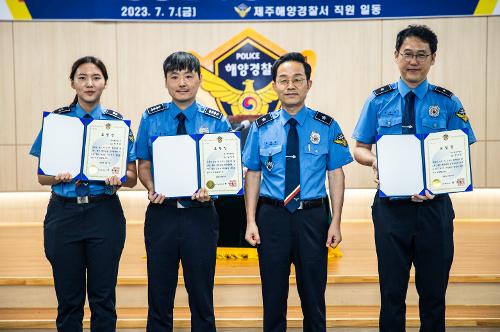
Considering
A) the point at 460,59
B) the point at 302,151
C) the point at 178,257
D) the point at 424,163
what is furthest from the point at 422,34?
the point at 460,59

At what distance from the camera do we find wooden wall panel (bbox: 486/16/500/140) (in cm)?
546

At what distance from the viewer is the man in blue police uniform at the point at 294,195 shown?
247 centimetres

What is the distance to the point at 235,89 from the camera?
5.61 m

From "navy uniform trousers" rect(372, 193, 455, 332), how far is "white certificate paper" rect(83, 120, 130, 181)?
46.7 inches

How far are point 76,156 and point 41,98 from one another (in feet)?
11.3

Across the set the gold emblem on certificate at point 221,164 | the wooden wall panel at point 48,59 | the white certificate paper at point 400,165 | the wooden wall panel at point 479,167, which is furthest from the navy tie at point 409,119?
the wooden wall panel at point 48,59

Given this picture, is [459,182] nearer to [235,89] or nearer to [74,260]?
[74,260]

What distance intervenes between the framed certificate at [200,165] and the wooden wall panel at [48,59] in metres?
3.40

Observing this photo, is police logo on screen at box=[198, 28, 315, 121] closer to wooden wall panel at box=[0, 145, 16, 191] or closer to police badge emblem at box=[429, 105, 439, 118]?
wooden wall panel at box=[0, 145, 16, 191]

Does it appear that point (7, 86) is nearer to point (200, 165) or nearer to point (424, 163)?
point (200, 165)

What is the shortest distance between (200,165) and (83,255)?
691 mm

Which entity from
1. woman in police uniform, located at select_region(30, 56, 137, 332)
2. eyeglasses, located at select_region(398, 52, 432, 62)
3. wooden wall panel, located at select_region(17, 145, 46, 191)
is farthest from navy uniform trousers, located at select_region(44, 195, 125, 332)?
wooden wall panel, located at select_region(17, 145, 46, 191)

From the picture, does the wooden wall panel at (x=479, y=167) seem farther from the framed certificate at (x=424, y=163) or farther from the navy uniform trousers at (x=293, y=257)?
the navy uniform trousers at (x=293, y=257)

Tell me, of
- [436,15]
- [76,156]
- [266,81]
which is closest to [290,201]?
[76,156]
